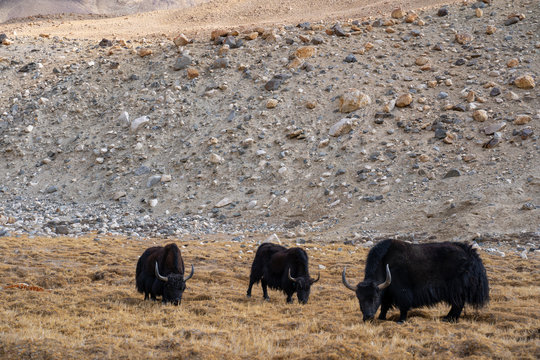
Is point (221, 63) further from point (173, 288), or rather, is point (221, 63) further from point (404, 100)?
point (173, 288)

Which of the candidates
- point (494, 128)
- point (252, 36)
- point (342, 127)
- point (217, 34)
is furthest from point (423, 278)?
point (217, 34)

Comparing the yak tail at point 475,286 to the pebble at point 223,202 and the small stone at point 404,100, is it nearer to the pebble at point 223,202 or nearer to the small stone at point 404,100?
the pebble at point 223,202

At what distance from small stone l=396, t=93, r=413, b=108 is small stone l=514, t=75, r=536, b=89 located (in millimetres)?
4285

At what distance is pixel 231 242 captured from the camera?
16.8m

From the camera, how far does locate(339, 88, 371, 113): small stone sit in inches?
882

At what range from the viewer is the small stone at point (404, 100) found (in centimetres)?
2206

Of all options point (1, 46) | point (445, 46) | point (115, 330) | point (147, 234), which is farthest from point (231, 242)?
point (1, 46)

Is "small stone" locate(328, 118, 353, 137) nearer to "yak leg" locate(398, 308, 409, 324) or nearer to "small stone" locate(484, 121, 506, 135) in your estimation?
"small stone" locate(484, 121, 506, 135)

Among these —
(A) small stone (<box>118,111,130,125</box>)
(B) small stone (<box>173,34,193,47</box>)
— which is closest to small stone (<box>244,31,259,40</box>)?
(B) small stone (<box>173,34,193,47</box>)

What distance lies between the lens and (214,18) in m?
35.2

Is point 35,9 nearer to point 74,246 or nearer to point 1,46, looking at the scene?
point 1,46

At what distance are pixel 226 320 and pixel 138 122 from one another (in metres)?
17.1

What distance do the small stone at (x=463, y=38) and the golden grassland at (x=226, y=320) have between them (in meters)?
14.7

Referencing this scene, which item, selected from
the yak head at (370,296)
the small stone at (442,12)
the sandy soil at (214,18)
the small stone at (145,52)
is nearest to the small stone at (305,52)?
the sandy soil at (214,18)
